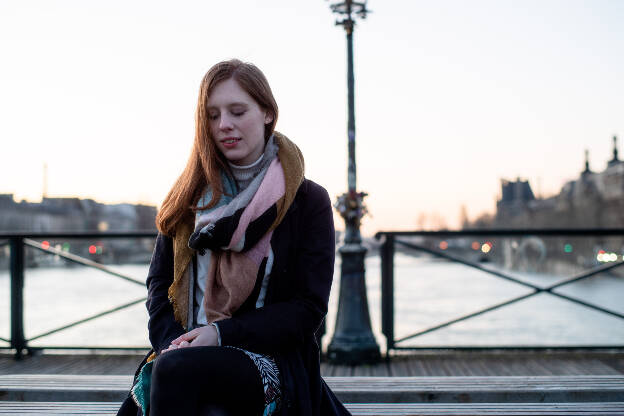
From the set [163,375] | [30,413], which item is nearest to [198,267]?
[163,375]

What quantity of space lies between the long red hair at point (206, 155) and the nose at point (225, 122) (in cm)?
7

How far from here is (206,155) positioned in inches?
70.4

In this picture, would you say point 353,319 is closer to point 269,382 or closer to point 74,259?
point 74,259

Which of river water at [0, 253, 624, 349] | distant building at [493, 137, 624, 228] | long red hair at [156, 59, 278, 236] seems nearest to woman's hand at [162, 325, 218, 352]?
long red hair at [156, 59, 278, 236]

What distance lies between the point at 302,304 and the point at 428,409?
81 cm

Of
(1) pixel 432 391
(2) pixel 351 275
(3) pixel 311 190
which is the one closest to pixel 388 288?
(2) pixel 351 275

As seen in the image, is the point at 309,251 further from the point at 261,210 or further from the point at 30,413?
the point at 30,413

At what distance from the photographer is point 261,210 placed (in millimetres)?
1674

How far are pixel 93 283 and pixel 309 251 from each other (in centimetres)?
3630

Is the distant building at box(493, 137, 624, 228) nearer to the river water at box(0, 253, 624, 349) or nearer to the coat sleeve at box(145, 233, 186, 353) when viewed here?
the river water at box(0, 253, 624, 349)

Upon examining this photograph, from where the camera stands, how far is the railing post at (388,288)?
189 inches

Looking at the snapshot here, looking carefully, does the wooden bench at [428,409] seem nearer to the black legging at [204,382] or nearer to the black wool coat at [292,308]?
the black wool coat at [292,308]

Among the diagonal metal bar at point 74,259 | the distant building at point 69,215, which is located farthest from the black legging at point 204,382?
the distant building at point 69,215

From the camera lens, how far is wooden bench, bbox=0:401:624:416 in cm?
214
